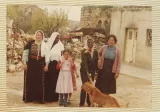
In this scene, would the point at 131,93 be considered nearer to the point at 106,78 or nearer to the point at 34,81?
the point at 106,78

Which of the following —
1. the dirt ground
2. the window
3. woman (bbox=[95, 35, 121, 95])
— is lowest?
the dirt ground

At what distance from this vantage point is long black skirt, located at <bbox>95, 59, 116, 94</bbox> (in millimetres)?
1479

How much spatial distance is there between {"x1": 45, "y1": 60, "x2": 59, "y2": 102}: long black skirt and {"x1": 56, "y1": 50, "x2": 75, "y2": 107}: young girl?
0.07ft

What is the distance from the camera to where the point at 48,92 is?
146 cm

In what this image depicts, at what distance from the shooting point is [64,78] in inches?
57.8

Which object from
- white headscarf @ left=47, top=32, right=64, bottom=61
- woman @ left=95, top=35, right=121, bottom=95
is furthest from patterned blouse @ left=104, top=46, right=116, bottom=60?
white headscarf @ left=47, top=32, right=64, bottom=61

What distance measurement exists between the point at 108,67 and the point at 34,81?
1.33 ft

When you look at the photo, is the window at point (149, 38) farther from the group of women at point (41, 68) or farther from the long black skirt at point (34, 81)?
the long black skirt at point (34, 81)

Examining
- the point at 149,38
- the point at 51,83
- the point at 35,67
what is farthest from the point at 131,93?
the point at 35,67

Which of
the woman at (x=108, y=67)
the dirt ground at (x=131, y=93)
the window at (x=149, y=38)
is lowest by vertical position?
the dirt ground at (x=131, y=93)

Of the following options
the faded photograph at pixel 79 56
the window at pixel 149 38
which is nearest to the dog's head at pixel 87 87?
the faded photograph at pixel 79 56

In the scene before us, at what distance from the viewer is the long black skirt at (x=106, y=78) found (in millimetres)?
1479

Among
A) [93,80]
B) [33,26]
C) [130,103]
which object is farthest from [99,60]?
[33,26]

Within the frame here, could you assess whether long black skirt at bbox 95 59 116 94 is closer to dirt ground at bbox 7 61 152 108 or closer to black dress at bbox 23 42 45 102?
dirt ground at bbox 7 61 152 108
